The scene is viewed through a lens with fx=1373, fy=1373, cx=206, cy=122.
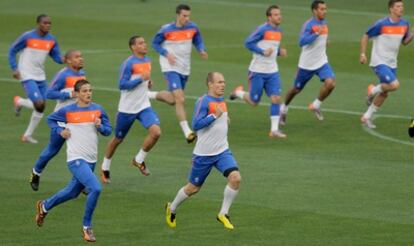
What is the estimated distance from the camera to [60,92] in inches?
931

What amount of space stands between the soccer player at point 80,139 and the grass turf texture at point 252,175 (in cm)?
46

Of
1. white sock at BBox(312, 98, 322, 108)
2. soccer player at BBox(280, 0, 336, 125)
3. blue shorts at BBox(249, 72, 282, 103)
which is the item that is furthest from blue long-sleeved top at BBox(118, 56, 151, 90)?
white sock at BBox(312, 98, 322, 108)

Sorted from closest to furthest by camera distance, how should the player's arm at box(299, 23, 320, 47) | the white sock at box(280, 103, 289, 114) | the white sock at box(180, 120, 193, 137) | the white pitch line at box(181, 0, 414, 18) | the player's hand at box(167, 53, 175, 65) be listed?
the white sock at box(180, 120, 193, 137)
the player's hand at box(167, 53, 175, 65)
the player's arm at box(299, 23, 320, 47)
the white sock at box(280, 103, 289, 114)
the white pitch line at box(181, 0, 414, 18)

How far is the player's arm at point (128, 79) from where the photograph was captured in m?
24.2

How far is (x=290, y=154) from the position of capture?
2677cm

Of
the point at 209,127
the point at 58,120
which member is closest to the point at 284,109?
the point at 209,127

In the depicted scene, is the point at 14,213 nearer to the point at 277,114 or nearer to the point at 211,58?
the point at 277,114

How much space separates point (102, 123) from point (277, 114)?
357 inches

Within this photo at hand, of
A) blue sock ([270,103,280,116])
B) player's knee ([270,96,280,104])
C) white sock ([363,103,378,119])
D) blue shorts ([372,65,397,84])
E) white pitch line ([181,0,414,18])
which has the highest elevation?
blue shorts ([372,65,397,84])

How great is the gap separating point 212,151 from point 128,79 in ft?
13.9

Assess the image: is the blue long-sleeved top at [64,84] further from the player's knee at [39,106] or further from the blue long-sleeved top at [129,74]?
the player's knee at [39,106]

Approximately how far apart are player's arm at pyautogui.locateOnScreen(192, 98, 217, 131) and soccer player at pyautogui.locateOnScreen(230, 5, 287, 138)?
26.9ft

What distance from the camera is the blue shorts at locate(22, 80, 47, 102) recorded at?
28.1 meters

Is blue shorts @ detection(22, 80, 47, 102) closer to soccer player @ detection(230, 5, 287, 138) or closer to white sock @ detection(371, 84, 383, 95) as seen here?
soccer player @ detection(230, 5, 287, 138)
